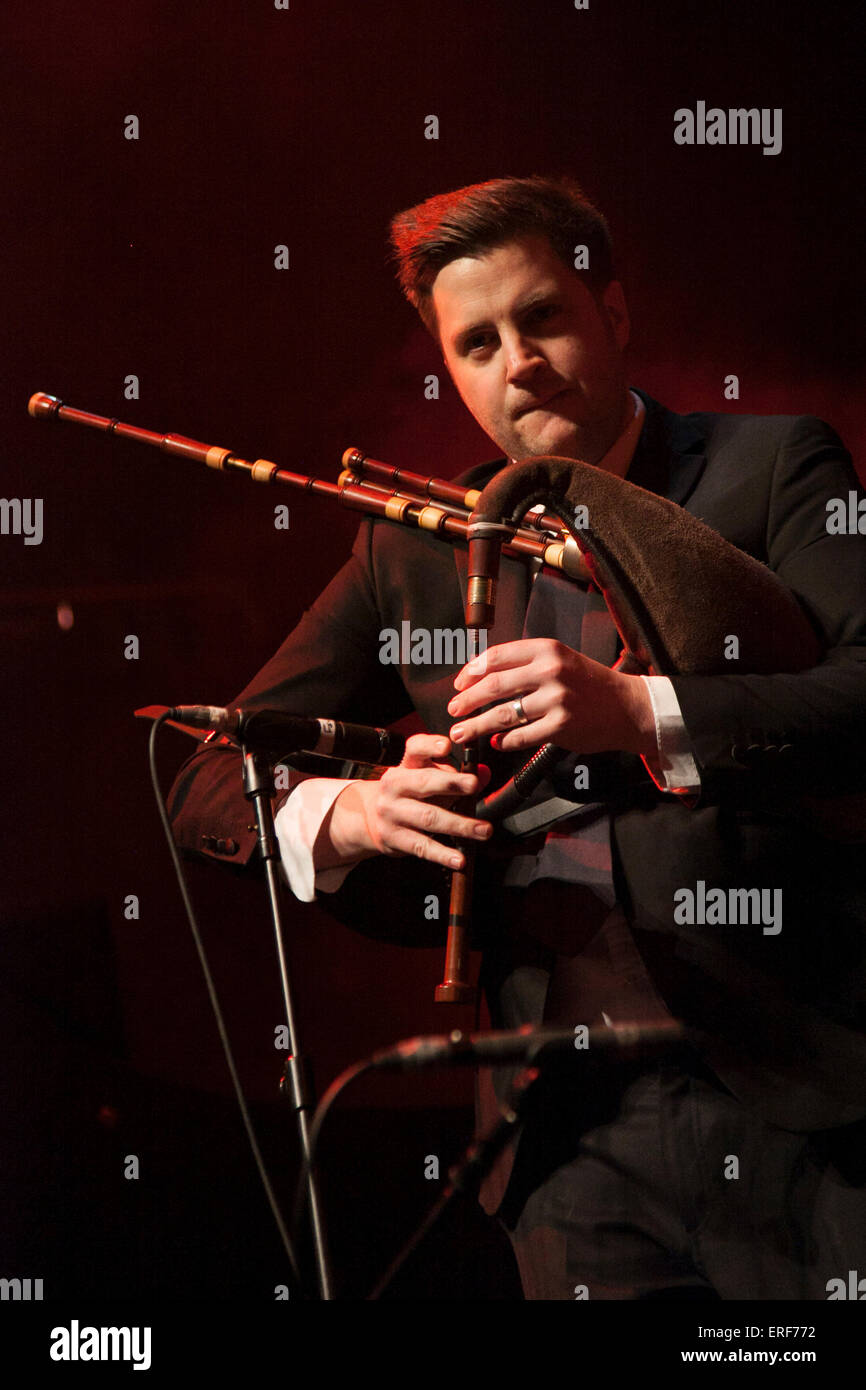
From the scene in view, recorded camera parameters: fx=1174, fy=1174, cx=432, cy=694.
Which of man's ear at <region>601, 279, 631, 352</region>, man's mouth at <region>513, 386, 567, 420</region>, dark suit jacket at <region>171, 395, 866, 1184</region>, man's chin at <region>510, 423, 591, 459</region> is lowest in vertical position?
dark suit jacket at <region>171, 395, 866, 1184</region>

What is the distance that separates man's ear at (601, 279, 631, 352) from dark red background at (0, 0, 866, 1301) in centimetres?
6

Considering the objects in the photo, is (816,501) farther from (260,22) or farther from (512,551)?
(260,22)

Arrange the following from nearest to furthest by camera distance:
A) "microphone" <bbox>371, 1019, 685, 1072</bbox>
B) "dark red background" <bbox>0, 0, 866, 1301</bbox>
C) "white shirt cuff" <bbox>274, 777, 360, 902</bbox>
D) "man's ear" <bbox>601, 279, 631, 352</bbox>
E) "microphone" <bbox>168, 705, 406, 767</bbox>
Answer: "microphone" <bbox>371, 1019, 685, 1072</bbox> → "microphone" <bbox>168, 705, 406, 767</bbox> → "white shirt cuff" <bbox>274, 777, 360, 902</bbox> → "man's ear" <bbox>601, 279, 631, 352</bbox> → "dark red background" <bbox>0, 0, 866, 1301</bbox>

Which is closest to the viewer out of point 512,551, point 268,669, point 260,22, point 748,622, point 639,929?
point 748,622

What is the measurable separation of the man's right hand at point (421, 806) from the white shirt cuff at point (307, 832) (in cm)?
7

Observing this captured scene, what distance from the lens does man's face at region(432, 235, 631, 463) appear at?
1801mm

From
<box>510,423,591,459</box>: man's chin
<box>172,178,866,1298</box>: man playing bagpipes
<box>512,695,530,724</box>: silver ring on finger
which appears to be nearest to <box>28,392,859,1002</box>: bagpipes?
<box>172,178,866,1298</box>: man playing bagpipes

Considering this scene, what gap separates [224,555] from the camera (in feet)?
7.04

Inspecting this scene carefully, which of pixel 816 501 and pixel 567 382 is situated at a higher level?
pixel 567 382

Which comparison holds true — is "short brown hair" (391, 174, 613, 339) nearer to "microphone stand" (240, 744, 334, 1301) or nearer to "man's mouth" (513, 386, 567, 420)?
"man's mouth" (513, 386, 567, 420)

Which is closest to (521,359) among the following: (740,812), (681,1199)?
(740,812)

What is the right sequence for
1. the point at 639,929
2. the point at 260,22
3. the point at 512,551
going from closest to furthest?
the point at 639,929 → the point at 512,551 → the point at 260,22

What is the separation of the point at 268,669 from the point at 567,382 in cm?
66
